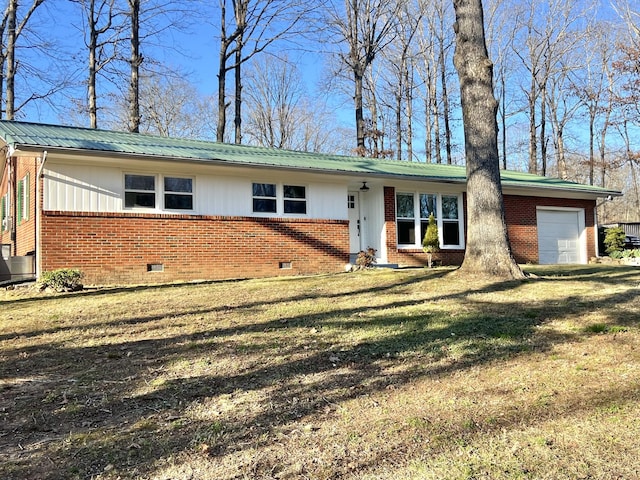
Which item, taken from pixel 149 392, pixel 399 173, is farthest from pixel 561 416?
pixel 399 173

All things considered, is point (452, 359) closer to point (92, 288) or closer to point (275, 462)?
point (275, 462)

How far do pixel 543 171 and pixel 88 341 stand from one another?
101 ft

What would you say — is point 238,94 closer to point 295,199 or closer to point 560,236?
point 295,199

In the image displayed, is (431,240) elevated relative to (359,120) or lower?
Result: lower

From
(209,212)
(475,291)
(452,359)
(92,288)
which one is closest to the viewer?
(452,359)

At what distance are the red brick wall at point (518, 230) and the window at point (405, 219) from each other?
25cm

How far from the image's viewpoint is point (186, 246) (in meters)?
11.0

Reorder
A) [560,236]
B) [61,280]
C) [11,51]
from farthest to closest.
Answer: [11,51] < [560,236] < [61,280]

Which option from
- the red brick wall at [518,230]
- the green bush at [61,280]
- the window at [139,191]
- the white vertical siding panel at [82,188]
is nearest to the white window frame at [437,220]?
the red brick wall at [518,230]

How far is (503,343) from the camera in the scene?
14.3 ft

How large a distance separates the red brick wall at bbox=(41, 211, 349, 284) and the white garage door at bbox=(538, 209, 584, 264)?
7.62 m

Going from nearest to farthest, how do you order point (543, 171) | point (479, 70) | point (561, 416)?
point (561, 416), point (479, 70), point (543, 171)

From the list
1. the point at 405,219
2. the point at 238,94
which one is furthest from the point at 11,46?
the point at 405,219

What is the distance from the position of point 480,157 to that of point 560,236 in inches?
415
